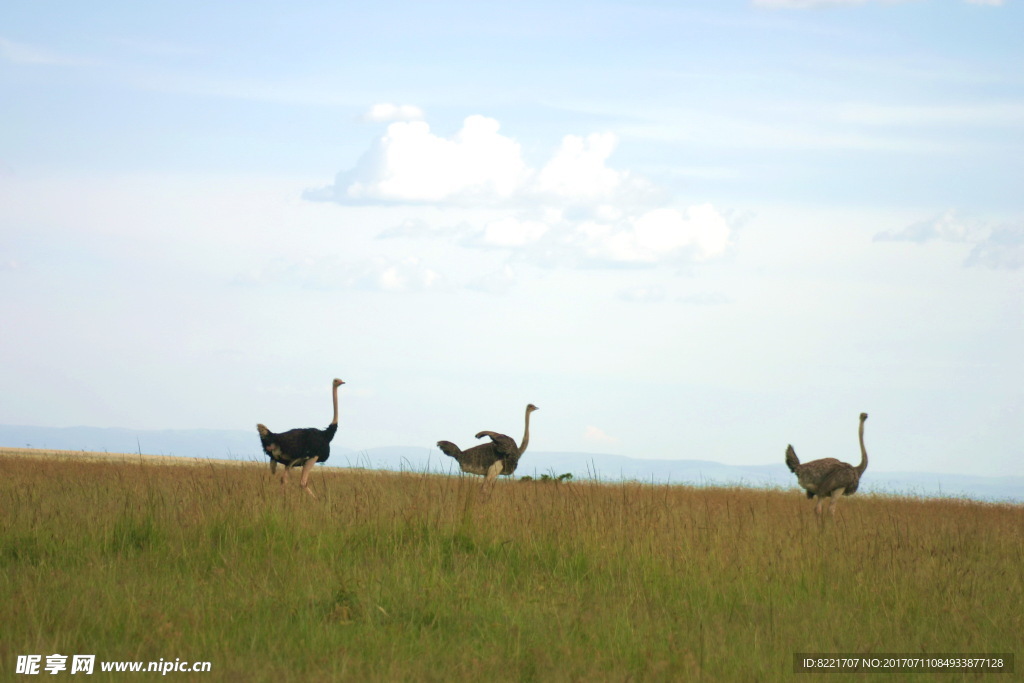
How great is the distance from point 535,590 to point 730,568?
6.67ft

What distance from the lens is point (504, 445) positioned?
16.7 m

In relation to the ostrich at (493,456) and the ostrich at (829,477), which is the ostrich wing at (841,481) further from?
the ostrich at (493,456)

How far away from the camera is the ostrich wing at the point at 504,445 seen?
16.5m

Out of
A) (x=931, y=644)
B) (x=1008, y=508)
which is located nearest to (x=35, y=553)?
(x=931, y=644)

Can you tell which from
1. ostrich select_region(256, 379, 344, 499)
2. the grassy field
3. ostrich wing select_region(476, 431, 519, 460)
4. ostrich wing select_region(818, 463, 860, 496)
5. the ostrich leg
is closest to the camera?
the grassy field

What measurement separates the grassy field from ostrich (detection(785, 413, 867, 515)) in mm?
3512

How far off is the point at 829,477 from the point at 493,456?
576 centimetres

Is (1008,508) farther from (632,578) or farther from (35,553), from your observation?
(35,553)

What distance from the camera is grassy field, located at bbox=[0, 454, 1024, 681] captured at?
5980 mm

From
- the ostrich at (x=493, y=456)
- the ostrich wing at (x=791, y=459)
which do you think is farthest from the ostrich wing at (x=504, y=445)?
the ostrich wing at (x=791, y=459)

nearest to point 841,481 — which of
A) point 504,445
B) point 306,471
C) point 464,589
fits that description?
point 504,445

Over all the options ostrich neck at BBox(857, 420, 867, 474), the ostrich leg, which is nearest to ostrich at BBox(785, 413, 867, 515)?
ostrich neck at BBox(857, 420, 867, 474)

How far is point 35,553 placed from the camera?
331 inches

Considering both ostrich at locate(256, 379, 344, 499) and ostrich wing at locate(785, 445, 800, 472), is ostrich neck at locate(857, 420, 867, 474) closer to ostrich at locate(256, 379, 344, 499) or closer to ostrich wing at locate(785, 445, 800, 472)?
ostrich wing at locate(785, 445, 800, 472)
